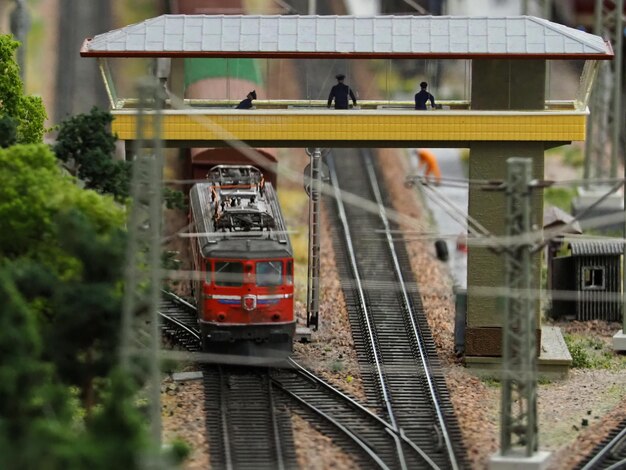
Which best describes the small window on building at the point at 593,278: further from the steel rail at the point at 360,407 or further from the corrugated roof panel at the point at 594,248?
the steel rail at the point at 360,407

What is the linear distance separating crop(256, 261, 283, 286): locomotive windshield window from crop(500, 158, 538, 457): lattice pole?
8699 mm

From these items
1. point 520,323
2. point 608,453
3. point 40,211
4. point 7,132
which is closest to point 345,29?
point 7,132

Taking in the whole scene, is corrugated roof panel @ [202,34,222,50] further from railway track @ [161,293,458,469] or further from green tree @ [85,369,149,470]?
green tree @ [85,369,149,470]

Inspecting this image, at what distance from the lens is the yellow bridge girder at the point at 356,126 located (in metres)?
40.3

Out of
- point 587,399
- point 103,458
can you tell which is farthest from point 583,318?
point 103,458

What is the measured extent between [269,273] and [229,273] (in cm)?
95

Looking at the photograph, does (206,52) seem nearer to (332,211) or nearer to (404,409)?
(404,409)

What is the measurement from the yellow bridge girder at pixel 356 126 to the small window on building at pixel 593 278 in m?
8.85

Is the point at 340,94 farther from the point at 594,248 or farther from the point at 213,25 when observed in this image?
the point at 594,248

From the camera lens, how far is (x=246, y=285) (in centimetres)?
4019

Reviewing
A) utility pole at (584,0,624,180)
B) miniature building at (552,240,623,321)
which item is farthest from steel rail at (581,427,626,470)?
utility pole at (584,0,624,180)

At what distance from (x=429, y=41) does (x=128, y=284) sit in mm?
13976

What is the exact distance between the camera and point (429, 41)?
4031 cm

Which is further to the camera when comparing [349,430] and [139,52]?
[139,52]
